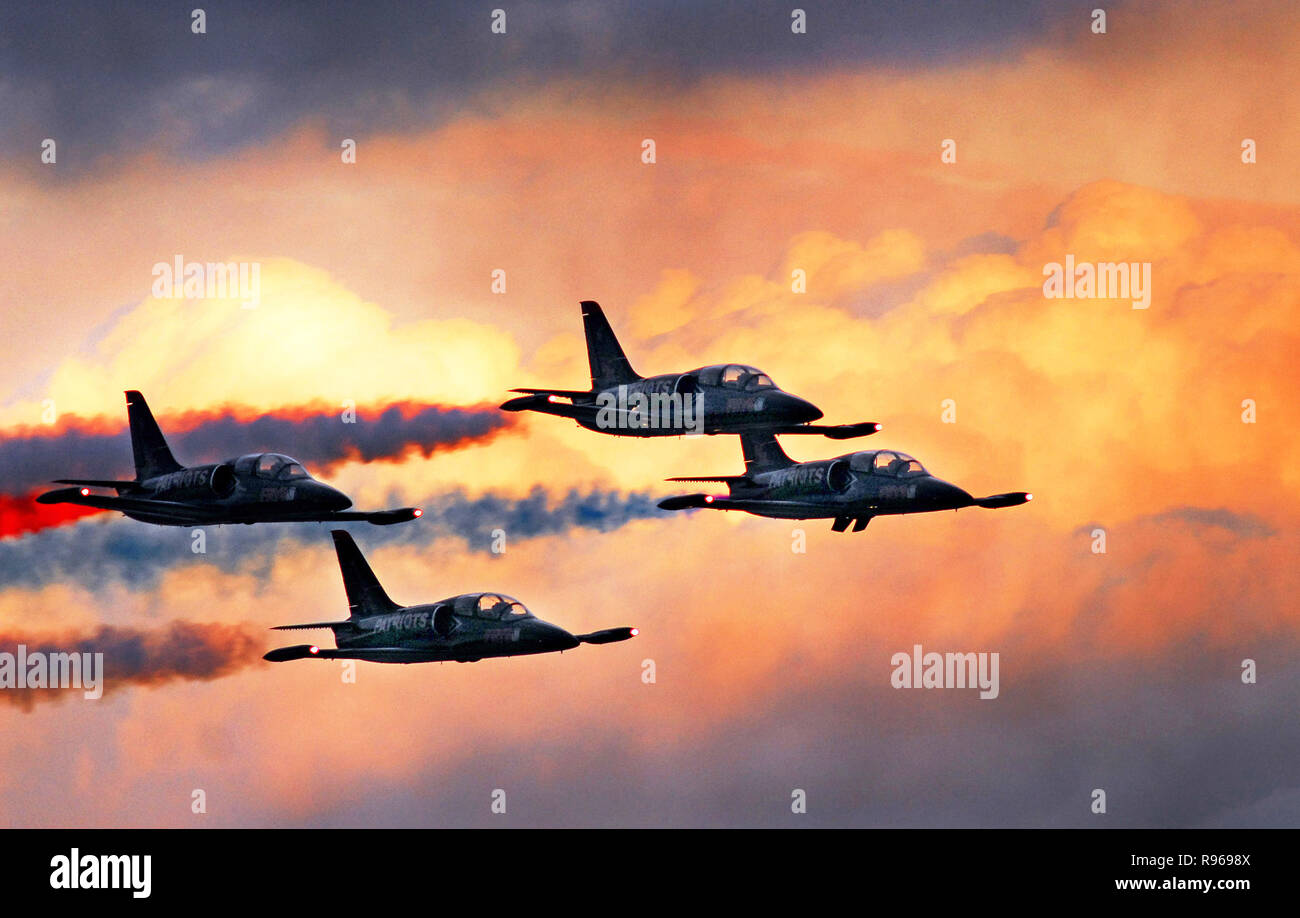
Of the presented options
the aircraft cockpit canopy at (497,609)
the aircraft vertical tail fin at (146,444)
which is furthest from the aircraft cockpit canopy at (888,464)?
the aircraft vertical tail fin at (146,444)

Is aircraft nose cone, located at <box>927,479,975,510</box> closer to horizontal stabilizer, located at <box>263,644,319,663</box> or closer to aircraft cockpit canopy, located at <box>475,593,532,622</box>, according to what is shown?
aircraft cockpit canopy, located at <box>475,593,532,622</box>

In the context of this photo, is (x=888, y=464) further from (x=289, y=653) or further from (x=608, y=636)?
(x=289, y=653)

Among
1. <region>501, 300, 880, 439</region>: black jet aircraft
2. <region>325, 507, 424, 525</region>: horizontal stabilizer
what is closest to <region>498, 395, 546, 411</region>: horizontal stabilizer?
<region>501, 300, 880, 439</region>: black jet aircraft

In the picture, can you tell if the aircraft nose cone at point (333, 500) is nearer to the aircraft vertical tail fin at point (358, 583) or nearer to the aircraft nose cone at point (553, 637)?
the aircraft vertical tail fin at point (358, 583)

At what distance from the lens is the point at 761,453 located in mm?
89000

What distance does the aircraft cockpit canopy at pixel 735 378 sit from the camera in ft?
271

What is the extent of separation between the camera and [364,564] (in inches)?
3487

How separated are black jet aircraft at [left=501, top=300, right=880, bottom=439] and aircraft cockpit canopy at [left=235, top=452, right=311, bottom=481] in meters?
9.77

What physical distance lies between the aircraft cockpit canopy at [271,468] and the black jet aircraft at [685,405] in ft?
32.1

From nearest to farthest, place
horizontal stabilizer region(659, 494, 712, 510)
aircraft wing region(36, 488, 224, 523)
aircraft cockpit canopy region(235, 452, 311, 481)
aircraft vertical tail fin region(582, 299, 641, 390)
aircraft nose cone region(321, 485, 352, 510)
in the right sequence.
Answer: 1. aircraft nose cone region(321, 485, 352, 510)
2. aircraft wing region(36, 488, 224, 523)
3. aircraft cockpit canopy region(235, 452, 311, 481)
4. horizontal stabilizer region(659, 494, 712, 510)
5. aircraft vertical tail fin region(582, 299, 641, 390)

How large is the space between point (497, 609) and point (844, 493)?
15851mm

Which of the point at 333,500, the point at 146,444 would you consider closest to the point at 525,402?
the point at 333,500

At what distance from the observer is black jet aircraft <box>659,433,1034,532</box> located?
82.6 meters
